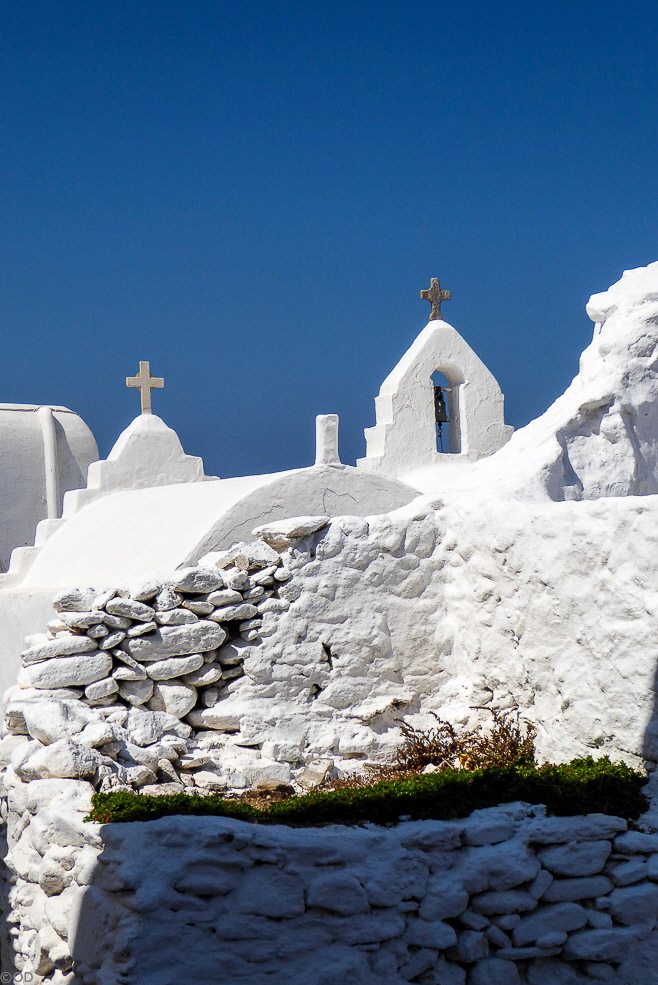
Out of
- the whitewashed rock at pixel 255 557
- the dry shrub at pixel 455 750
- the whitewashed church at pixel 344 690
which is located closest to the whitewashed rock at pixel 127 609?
the whitewashed church at pixel 344 690

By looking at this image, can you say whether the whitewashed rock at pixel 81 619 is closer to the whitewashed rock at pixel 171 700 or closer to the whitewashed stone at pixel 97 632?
the whitewashed stone at pixel 97 632

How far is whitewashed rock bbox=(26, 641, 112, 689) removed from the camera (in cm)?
595

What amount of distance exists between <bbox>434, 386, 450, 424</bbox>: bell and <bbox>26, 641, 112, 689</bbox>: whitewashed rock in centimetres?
864

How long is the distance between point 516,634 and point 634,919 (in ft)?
6.26

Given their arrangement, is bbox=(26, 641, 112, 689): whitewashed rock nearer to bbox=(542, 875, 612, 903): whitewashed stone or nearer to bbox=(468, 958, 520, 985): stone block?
bbox=(468, 958, 520, 985): stone block

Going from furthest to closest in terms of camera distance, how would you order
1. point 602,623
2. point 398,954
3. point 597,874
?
point 602,623
point 597,874
point 398,954

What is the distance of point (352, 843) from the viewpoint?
4.35 meters

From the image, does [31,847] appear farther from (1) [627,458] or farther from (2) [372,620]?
(1) [627,458]

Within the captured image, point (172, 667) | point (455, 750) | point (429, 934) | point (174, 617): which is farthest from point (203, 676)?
point (429, 934)

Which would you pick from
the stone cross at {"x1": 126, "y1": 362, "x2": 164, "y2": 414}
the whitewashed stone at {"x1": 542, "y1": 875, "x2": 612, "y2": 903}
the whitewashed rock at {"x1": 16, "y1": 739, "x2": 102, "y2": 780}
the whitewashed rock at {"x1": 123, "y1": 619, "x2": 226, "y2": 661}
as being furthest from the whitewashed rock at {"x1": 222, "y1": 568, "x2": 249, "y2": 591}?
the stone cross at {"x1": 126, "y1": 362, "x2": 164, "y2": 414}

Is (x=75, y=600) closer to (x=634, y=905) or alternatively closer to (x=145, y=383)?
(x=634, y=905)

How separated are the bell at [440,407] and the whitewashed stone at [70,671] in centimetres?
865

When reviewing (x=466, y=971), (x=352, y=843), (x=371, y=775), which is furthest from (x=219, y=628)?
(x=466, y=971)

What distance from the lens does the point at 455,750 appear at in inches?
240
